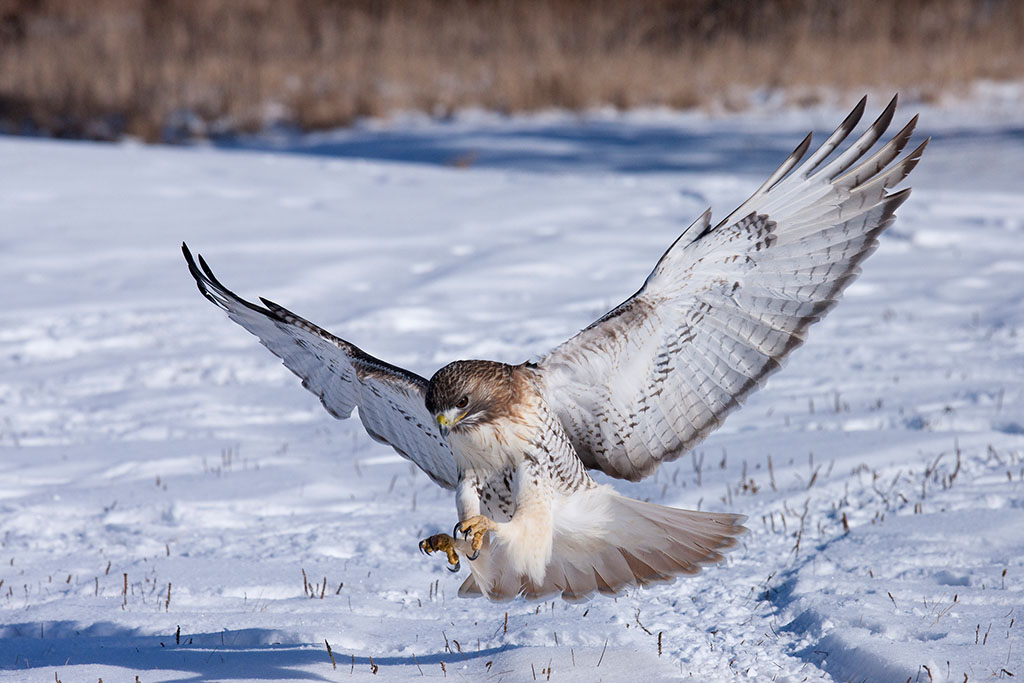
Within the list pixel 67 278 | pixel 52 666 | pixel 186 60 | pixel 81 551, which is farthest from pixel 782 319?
pixel 186 60

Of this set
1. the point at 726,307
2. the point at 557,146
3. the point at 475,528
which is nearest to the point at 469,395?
the point at 475,528

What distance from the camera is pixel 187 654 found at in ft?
12.0

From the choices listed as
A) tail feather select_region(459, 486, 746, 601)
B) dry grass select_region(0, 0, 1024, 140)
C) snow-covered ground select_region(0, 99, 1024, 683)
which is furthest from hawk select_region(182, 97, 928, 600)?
dry grass select_region(0, 0, 1024, 140)

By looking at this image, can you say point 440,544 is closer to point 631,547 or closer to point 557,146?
point 631,547

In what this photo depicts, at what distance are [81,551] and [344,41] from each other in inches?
745

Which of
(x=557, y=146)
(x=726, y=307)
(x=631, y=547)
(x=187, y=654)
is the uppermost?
(x=557, y=146)

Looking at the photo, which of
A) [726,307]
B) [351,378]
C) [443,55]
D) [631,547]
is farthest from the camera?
[443,55]

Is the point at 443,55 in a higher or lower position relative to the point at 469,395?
higher

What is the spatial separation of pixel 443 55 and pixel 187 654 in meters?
18.4

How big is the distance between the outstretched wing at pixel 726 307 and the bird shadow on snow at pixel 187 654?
2.93 feet

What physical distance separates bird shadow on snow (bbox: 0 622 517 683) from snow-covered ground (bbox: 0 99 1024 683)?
0.6 inches

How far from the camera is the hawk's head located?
334 cm

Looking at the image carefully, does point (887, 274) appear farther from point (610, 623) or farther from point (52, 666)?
point (52, 666)

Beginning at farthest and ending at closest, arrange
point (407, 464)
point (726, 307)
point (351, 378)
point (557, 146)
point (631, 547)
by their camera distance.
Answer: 1. point (557, 146)
2. point (407, 464)
3. point (351, 378)
4. point (726, 307)
5. point (631, 547)
